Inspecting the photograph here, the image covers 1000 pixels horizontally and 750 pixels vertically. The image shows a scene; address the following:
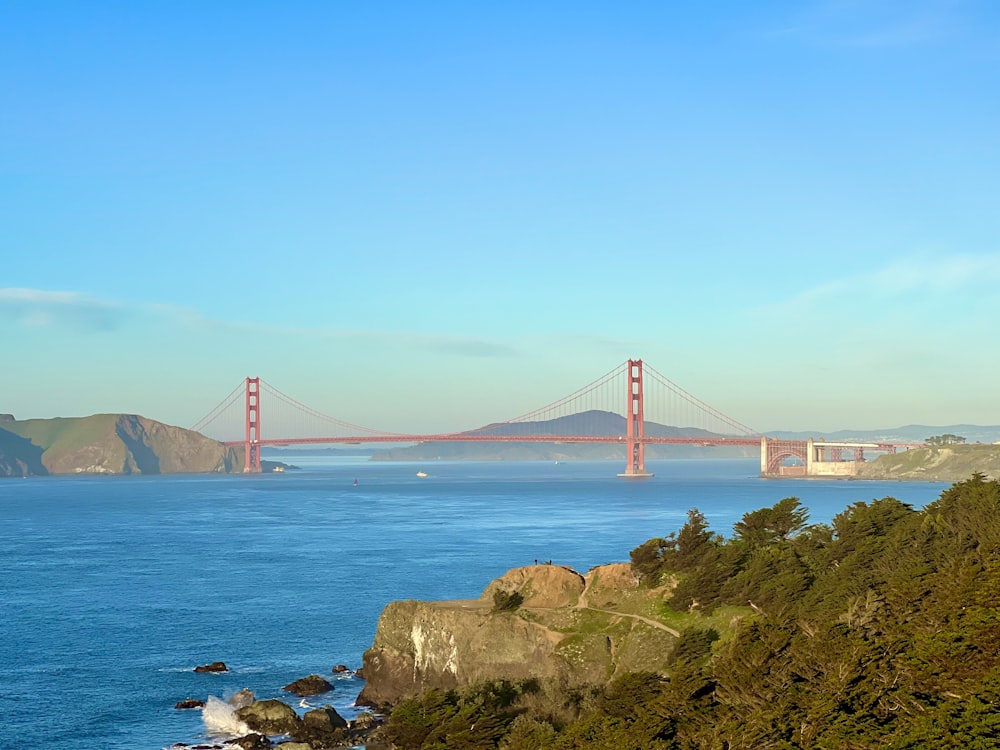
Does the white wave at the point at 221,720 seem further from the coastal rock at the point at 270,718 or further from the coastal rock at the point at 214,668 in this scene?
the coastal rock at the point at 214,668

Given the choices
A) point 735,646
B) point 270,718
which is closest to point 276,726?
point 270,718

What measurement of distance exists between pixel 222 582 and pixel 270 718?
38408mm

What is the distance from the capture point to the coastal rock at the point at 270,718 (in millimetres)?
40750

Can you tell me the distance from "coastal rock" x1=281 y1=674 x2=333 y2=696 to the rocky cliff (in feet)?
6.11

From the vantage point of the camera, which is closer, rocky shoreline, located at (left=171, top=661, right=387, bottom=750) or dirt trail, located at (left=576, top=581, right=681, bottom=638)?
rocky shoreline, located at (left=171, top=661, right=387, bottom=750)

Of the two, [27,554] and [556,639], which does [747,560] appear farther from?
[27,554]

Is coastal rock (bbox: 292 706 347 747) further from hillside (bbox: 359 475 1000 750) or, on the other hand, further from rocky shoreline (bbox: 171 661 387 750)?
hillside (bbox: 359 475 1000 750)

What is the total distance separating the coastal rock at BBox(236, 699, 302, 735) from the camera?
4075 cm

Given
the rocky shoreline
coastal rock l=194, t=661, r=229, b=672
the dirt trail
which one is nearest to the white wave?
the rocky shoreline

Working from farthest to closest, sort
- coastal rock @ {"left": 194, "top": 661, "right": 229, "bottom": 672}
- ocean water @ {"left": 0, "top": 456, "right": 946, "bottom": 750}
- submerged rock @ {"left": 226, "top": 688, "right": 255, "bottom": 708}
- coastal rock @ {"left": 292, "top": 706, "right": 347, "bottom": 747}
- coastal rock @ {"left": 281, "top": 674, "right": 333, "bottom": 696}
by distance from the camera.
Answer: coastal rock @ {"left": 194, "top": 661, "right": 229, "bottom": 672} → coastal rock @ {"left": 281, "top": 674, "right": 333, "bottom": 696} → ocean water @ {"left": 0, "top": 456, "right": 946, "bottom": 750} → submerged rock @ {"left": 226, "top": 688, "right": 255, "bottom": 708} → coastal rock @ {"left": 292, "top": 706, "right": 347, "bottom": 747}

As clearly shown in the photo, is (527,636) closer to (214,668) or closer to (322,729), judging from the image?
(322,729)

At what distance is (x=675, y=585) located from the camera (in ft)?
150

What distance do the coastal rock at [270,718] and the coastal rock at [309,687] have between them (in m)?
4.10

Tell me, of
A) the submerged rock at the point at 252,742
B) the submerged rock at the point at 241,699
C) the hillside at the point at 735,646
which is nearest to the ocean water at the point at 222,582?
the submerged rock at the point at 241,699
